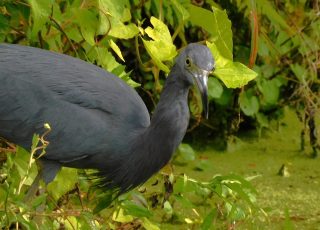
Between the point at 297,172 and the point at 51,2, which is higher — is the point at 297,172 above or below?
below

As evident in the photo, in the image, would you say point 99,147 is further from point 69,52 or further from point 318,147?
point 318,147

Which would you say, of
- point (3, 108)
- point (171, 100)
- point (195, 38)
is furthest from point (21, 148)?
point (195, 38)

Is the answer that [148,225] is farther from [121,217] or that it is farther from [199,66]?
[199,66]

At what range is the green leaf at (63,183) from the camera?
2.58m

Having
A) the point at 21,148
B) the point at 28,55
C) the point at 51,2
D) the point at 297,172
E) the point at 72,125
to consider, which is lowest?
the point at 297,172

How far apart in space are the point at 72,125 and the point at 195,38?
1.80m

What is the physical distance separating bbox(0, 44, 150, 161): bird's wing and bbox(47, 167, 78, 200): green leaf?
0.21 metres

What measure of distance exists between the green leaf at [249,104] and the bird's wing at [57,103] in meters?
1.77

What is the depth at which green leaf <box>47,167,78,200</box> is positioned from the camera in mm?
2582

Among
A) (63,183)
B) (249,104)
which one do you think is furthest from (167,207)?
(249,104)

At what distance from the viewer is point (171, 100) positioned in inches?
91.7

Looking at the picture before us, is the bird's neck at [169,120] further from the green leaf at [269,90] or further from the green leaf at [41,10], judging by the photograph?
the green leaf at [269,90]

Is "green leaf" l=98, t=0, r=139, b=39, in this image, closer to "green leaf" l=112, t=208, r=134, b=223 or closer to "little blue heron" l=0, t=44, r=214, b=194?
"little blue heron" l=0, t=44, r=214, b=194

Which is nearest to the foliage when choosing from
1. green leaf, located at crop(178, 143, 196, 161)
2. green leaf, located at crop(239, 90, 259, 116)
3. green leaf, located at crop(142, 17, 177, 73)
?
green leaf, located at crop(142, 17, 177, 73)
